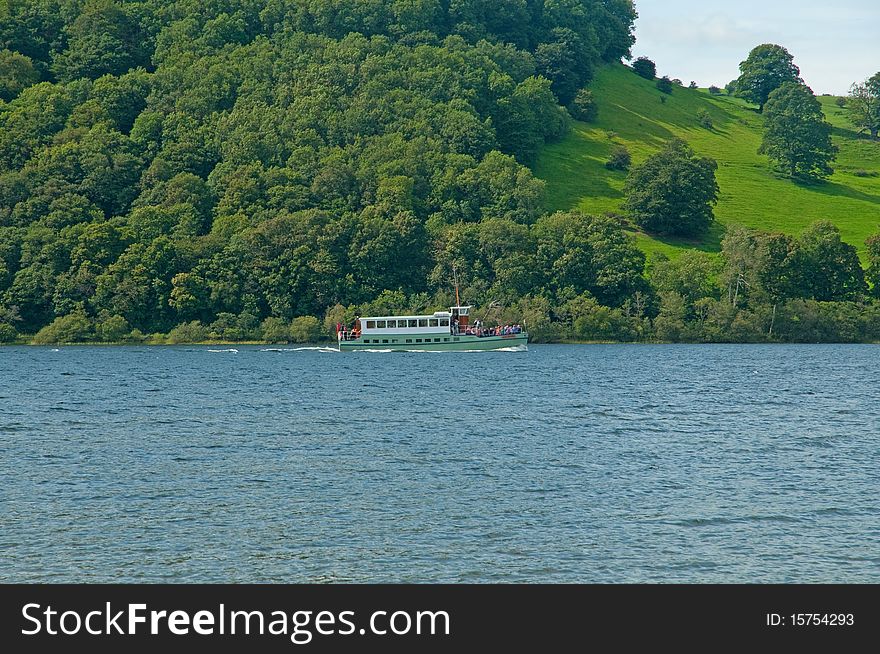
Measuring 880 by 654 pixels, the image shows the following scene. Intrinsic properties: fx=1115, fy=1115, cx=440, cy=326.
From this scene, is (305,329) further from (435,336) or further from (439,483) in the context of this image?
(439,483)

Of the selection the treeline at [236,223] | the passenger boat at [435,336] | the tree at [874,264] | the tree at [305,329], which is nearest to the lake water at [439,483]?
the passenger boat at [435,336]

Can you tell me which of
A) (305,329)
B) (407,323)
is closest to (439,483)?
(407,323)

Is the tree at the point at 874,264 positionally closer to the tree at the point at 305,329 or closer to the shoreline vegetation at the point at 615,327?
the shoreline vegetation at the point at 615,327

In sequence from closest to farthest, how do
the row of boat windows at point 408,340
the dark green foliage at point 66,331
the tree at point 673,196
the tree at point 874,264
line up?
the row of boat windows at point 408,340 → the dark green foliage at point 66,331 → the tree at point 874,264 → the tree at point 673,196

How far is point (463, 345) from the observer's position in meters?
139

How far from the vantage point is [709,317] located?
155 metres

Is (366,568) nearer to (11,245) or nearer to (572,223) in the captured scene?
(572,223)

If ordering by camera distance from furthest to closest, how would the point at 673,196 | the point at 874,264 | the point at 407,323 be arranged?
the point at 673,196, the point at 874,264, the point at 407,323

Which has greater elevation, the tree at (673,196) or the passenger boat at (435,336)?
the tree at (673,196)

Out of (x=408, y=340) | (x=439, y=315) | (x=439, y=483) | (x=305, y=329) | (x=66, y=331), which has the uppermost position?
(x=439, y=483)

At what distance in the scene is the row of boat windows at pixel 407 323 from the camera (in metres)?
142

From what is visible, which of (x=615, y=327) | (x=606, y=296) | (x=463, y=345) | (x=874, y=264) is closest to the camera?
(x=463, y=345)

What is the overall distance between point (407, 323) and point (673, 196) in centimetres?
6513

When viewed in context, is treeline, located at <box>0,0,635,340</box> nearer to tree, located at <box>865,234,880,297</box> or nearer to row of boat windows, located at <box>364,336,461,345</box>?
row of boat windows, located at <box>364,336,461,345</box>
